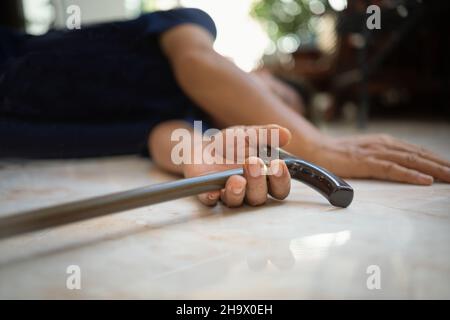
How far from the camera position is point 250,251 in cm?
42

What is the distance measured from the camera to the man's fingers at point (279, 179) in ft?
1.77

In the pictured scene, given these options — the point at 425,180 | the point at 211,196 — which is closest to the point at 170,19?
the point at 211,196

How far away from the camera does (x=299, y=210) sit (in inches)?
21.9

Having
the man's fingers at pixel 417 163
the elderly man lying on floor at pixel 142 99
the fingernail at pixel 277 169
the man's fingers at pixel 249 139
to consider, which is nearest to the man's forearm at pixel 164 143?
the elderly man lying on floor at pixel 142 99

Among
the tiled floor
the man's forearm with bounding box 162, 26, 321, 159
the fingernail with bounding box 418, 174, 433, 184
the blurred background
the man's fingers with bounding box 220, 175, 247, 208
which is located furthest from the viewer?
the blurred background

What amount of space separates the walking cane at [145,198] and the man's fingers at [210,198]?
26mm

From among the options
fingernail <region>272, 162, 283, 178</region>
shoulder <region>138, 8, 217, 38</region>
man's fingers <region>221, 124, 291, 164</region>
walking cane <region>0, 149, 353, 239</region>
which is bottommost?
walking cane <region>0, 149, 353, 239</region>

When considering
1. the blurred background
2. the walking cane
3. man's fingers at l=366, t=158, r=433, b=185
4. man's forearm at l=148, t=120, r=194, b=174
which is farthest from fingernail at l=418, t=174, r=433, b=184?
the blurred background

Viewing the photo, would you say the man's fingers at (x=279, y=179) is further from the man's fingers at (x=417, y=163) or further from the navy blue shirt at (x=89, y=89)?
the navy blue shirt at (x=89, y=89)

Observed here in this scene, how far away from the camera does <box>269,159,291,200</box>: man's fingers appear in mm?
538

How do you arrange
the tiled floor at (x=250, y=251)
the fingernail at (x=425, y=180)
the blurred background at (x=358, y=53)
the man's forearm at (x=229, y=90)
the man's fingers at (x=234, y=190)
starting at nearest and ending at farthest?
the tiled floor at (x=250, y=251)
the man's fingers at (x=234, y=190)
the fingernail at (x=425, y=180)
the man's forearm at (x=229, y=90)
the blurred background at (x=358, y=53)

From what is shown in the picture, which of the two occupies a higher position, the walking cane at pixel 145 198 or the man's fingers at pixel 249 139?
the man's fingers at pixel 249 139

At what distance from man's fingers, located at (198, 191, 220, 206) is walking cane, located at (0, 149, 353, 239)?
26 millimetres

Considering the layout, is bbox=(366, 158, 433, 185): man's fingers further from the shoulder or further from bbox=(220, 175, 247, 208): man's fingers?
the shoulder
